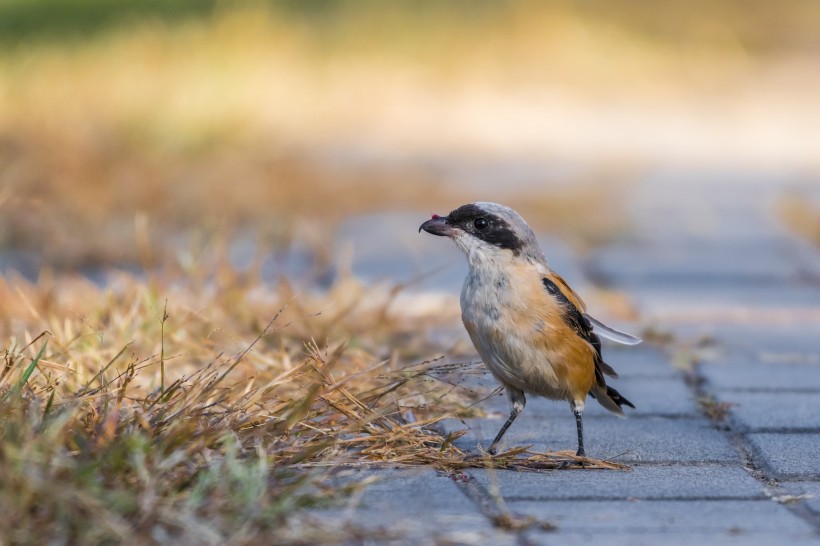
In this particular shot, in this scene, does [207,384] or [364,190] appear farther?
[364,190]

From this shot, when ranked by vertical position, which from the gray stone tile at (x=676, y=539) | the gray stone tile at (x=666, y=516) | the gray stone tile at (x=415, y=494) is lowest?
the gray stone tile at (x=415, y=494)

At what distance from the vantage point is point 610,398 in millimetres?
4086

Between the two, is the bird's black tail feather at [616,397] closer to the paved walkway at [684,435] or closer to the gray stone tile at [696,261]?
the paved walkway at [684,435]

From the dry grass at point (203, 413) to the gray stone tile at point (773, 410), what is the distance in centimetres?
74

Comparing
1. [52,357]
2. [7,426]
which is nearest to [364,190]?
[52,357]

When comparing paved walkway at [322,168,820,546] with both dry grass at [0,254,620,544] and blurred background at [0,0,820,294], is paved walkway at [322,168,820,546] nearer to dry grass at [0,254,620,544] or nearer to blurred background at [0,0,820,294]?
dry grass at [0,254,620,544]

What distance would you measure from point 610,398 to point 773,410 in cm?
58

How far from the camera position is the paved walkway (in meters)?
2.92

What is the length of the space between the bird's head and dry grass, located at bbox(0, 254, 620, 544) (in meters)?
0.40

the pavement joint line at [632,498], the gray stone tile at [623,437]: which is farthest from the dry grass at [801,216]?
the pavement joint line at [632,498]

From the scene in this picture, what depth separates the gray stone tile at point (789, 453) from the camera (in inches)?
139

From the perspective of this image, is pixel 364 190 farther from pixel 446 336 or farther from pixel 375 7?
pixel 375 7

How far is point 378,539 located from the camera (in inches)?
106

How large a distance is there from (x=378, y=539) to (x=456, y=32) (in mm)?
14780
